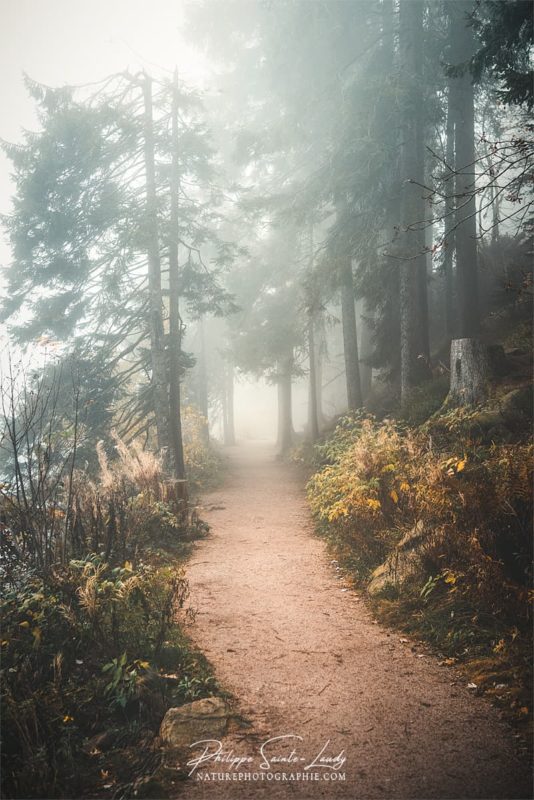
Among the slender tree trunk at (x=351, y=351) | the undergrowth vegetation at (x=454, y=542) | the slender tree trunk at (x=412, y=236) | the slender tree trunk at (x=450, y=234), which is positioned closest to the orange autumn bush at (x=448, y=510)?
the undergrowth vegetation at (x=454, y=542)

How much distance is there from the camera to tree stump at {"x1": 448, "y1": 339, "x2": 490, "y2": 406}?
26.3 feet

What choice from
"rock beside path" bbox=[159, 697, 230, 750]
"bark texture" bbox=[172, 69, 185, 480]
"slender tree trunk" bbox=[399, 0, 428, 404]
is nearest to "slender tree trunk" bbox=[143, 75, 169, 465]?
"bark texture" bbox=[172, 69, 185, 480]

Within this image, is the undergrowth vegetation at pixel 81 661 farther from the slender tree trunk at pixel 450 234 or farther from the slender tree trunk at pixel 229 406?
the slender tree trunk at pixel 229 406

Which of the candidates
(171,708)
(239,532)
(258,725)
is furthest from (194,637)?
(239,532)

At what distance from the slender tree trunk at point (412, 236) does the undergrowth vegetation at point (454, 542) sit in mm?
4158

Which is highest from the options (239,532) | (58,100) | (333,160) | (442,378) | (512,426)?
(58,100)

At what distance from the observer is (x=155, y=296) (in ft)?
39.2

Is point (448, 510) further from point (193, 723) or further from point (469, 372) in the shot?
point (469, 372)

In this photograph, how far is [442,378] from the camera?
1081cm

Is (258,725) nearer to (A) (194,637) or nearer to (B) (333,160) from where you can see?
(A) (194,637)

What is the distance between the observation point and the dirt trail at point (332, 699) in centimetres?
267

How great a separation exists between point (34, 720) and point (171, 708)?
1.02 meters

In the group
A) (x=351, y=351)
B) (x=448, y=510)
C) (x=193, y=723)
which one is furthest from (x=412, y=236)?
(x=193, y=723)

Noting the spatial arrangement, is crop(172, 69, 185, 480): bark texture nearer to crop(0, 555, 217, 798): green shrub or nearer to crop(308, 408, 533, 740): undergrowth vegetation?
crop(308, 408, 533, 740): undergrowth vegetation
